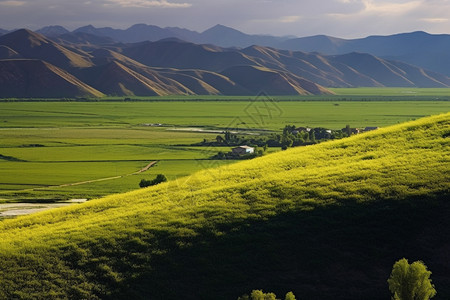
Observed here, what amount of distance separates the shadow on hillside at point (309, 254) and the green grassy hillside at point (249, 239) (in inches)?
2.2

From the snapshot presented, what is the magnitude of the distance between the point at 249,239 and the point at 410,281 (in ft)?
36.3

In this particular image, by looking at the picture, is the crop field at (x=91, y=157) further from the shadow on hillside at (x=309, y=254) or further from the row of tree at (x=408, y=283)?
the row of tree at (x=408, y=283)

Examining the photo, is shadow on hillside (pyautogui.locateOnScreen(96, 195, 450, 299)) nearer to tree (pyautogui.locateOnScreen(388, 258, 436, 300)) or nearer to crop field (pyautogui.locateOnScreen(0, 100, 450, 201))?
tree (pyautogui.locateOnScreen(388, 258, 436, 300))

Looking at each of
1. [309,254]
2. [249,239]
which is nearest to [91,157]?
[249,239]

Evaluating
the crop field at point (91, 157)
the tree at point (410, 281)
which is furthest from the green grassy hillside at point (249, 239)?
the crop field at point (91, 157)

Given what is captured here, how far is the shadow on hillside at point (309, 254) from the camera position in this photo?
31.6 meters

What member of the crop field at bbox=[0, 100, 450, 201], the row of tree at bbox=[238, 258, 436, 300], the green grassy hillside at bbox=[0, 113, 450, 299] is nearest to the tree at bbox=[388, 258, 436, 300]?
the row of tree at bbox=[238, 258, 436, 300]

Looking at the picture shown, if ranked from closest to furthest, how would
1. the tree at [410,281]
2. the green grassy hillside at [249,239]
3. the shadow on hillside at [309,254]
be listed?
the tree at [410,281] → the shadow on hillside at [309,254] → the green grassy hillside at [249,239]

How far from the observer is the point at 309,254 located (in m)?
34.1

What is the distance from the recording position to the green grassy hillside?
31750 millimetres

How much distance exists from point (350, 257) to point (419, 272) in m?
8.25

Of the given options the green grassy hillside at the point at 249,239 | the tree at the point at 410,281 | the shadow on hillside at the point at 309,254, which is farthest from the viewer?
Result: the green grassy hillside at the point at 249,239

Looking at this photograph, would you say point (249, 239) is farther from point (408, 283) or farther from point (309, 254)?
point (408, 283)

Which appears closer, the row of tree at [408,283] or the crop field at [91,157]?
the row of tree at [408,283]
